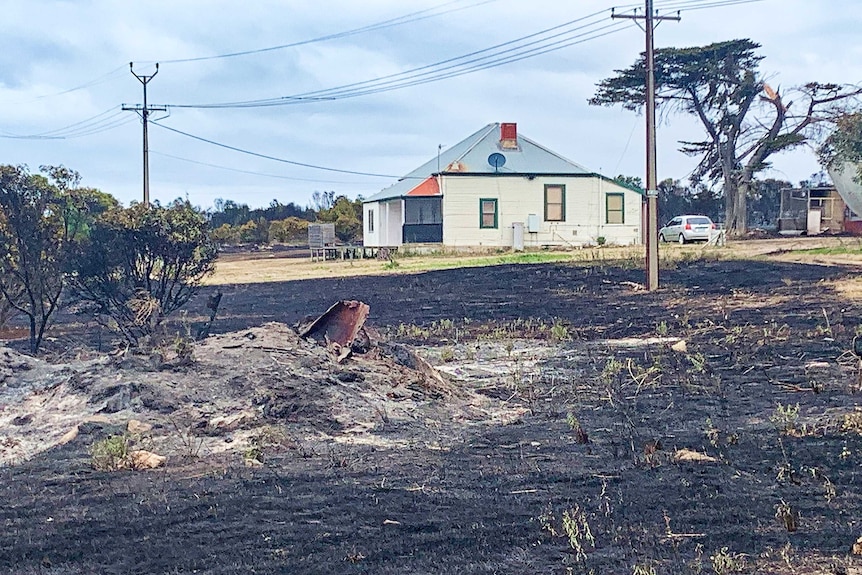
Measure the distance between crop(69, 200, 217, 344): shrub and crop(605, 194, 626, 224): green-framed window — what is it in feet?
101

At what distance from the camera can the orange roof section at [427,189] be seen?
1684 inches

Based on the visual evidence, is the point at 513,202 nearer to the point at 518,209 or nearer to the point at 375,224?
the point at 518,209

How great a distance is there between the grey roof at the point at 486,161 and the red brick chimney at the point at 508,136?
0.58 ft

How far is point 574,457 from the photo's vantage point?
745 centimetres

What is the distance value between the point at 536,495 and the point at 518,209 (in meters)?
36.7

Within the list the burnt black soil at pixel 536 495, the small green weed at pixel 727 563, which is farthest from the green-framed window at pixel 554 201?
the small green weed at pixel 727 563

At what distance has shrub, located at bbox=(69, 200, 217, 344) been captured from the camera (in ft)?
45.6

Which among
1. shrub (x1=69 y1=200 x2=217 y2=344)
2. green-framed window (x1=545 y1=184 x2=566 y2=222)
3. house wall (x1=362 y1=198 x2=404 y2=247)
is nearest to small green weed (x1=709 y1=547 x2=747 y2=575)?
shrub (x1=69 y1=200 x2=217 y2=344)

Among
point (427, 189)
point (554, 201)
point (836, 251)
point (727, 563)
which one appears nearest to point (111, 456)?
point (727, 563)

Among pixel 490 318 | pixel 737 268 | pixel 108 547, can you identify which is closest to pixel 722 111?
pixel 737 268

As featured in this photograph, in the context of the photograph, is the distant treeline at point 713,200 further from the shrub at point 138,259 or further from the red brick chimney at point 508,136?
the shrub at point 138,259

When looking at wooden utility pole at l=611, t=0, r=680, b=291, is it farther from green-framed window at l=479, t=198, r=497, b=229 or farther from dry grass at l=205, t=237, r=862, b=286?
green-framed window at l=479, t=198, r=497, b=229

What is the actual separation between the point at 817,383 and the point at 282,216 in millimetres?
68487

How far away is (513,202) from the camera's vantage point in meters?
42.6
